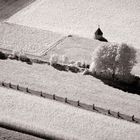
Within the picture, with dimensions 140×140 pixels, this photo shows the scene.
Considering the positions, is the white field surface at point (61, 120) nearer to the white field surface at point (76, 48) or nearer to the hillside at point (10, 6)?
the white field surface at point (76, 48)

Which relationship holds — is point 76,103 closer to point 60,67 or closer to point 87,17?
point 60,67

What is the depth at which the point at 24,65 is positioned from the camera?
57344 millimetres

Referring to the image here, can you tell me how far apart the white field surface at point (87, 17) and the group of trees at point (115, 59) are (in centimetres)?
1210

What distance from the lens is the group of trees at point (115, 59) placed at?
173 ft

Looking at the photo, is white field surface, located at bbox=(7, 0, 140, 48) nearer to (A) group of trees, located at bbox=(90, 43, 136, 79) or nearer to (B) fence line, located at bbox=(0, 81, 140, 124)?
(A) group of trees, located at bbox=(90, 43, 136, 79)

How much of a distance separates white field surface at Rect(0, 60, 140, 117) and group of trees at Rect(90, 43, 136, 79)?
2.27 m

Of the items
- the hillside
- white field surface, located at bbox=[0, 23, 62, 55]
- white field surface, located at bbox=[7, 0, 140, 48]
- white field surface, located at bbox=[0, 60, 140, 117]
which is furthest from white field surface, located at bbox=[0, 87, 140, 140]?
the hillside

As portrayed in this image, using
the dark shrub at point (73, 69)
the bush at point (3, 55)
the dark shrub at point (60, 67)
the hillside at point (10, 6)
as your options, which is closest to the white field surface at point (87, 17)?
the hillside at point (10, 6)

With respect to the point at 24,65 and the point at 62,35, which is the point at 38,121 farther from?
the point at 62,35

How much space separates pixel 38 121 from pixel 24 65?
1391 centimetres

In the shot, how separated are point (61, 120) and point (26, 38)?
23604 millimetres

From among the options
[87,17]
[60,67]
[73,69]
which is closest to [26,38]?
[60,67]

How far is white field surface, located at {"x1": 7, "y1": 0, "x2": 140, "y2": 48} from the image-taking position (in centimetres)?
6856

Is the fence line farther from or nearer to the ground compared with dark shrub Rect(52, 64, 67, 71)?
nearer to the ground
